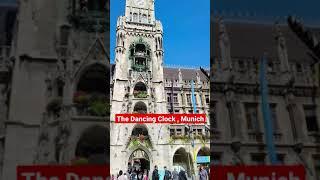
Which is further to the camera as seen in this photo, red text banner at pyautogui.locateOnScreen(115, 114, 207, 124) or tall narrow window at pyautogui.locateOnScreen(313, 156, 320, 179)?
red text banner at pyautogui.locateOnScreen(115, 114, 207, 124)

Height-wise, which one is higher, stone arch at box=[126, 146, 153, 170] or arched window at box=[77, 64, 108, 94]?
arched window at box=[77, 64, 108, 94]

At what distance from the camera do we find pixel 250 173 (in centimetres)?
345

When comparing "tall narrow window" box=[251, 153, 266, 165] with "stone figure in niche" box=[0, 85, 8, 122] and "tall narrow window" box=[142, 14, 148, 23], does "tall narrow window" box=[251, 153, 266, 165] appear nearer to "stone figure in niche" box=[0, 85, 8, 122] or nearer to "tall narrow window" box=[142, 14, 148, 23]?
"stone figure in niche" box=[0, 85, 8, 122]

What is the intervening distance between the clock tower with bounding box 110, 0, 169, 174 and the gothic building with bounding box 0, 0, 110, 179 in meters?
22.0

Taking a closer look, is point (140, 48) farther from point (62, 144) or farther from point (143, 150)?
point (62, 144)

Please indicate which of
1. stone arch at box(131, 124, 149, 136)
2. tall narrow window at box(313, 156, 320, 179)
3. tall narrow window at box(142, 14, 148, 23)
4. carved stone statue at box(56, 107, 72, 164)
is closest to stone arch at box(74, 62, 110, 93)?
carved stone statue at box(56, 107, 72, 164)

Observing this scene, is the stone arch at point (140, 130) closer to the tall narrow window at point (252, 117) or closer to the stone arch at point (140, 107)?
the stone arch at point (140, 107)

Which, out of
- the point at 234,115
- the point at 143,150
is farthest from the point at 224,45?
the point at 143,150

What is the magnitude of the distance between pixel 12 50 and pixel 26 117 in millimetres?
688

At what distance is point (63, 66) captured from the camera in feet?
12.0

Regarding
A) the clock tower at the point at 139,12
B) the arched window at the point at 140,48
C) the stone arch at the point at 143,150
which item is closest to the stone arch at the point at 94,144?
the stone arch at the point at 143,150

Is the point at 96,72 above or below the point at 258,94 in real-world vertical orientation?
above

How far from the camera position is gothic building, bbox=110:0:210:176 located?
26.2 metres

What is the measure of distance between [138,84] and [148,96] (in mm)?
1687
